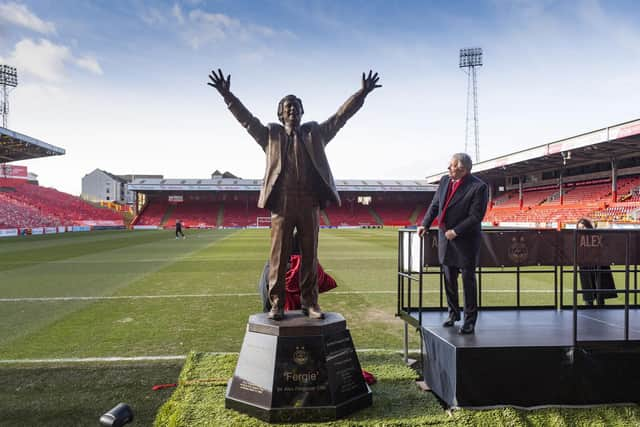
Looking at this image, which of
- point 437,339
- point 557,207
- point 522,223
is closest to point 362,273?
point 437,339

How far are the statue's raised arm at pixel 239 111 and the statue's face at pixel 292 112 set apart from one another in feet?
0.69

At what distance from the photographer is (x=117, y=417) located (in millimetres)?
2695

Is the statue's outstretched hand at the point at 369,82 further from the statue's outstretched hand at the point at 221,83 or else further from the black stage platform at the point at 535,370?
the black stage platform at the point at 535,370

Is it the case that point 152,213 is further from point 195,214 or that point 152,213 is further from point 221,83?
point 221,83

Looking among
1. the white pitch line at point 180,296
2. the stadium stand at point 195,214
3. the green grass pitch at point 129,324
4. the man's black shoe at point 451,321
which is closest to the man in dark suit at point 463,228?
the man's black shoe at point 451,321

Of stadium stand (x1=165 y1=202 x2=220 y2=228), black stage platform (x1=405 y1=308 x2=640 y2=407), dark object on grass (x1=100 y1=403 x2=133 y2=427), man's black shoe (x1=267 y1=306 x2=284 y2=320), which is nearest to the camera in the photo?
dark object on grass (x1=100 y1=403 x2=133 y2=427)

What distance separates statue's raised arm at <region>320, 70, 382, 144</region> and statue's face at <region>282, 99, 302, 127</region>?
233 millimetres

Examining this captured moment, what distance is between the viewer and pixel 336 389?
10.1ft

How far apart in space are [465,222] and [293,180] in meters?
1.54

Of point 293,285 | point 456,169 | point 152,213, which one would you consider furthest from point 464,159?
point 152,213

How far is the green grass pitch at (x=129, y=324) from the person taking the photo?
3.46 meters

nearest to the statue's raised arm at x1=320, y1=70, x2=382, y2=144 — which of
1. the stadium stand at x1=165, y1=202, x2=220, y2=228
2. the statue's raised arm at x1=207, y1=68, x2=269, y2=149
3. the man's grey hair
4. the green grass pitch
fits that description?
the statue's raised arm at x1=207, y1=68, x2=269, y2=149

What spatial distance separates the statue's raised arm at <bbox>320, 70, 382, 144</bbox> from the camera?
3602mm

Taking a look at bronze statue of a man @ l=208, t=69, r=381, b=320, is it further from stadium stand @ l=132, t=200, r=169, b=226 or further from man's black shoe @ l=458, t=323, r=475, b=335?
stadium stand @ l=132, t=200, r=169, b=226
